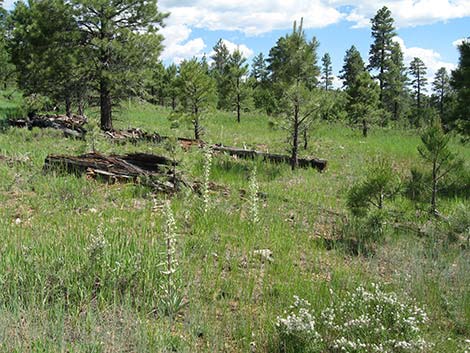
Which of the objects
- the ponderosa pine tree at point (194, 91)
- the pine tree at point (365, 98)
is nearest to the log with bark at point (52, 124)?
the ponderosa pine tree at point (194, 91)

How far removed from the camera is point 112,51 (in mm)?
16562

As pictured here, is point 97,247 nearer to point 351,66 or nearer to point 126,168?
point 126,168

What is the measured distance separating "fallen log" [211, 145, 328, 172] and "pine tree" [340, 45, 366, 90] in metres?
39.2

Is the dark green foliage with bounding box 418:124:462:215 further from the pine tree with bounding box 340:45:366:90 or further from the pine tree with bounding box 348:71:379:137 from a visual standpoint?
the pine tree with bounding box 340:45:366:90

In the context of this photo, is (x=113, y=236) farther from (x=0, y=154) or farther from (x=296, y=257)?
(x=0, y=154)

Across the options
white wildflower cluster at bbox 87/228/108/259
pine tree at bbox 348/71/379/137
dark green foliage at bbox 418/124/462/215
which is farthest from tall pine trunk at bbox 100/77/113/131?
white wildflower cluster at bbox 87/228/108/259

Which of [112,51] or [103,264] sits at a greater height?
[112,51]

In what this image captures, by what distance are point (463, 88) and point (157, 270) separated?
53.9ft

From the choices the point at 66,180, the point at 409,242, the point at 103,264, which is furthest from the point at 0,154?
the point at 409,242

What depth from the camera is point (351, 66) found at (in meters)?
52.8

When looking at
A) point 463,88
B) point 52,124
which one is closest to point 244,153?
point 52,124

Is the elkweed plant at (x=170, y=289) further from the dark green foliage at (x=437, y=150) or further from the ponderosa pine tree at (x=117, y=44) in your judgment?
the ponderosa pine tree at (x=117, y=44)

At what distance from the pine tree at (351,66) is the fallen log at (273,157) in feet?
129

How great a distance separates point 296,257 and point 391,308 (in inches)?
69.4
